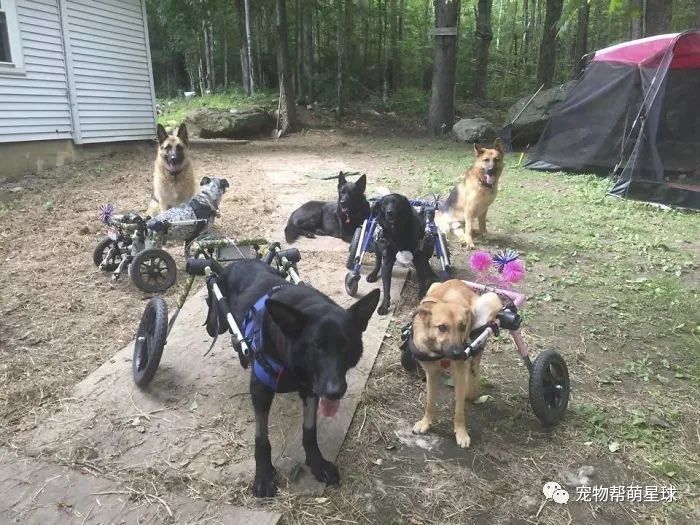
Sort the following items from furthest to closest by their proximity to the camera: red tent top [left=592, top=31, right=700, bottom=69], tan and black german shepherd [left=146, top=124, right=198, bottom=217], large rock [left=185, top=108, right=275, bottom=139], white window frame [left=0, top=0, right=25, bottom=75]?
large rock [left=185, top=108, right=275, bottom=139], white window frame [left=0, top=0, right=25, bottom=75], red tent top [left=592, top=31, right=700, bottom=69], tan and black german shepherd [left=146, top=124, right=198, bottom=217]

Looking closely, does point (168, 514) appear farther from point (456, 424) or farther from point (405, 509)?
point (456, 424)

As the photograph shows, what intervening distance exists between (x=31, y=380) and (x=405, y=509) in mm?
2529

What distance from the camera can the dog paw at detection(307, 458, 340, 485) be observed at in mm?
2426

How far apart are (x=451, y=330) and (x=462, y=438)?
0.68 m

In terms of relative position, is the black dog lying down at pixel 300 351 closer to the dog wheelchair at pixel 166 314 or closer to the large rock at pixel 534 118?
the dog wheelchair at pixel 166 314

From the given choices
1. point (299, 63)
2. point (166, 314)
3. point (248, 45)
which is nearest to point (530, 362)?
point (166, 314)

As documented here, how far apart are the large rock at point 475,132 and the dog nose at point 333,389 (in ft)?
45.9

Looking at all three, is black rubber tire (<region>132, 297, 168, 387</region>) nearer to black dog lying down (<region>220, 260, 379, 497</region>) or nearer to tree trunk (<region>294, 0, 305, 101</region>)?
black dog lying down (<region>220, 260, 379, 497</region>)

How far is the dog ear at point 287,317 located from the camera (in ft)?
6.38

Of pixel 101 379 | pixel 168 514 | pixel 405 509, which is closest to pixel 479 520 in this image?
pixel 405 509

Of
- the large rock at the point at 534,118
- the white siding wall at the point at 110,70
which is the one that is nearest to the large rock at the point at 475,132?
the large rock at the point at 534,118

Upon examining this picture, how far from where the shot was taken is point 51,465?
2.50m

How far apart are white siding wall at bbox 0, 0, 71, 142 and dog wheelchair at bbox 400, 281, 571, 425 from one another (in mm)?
9487

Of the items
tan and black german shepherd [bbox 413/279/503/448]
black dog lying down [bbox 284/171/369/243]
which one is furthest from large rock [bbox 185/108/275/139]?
tan and black german shepherd [bbox 413/279/503/448]
